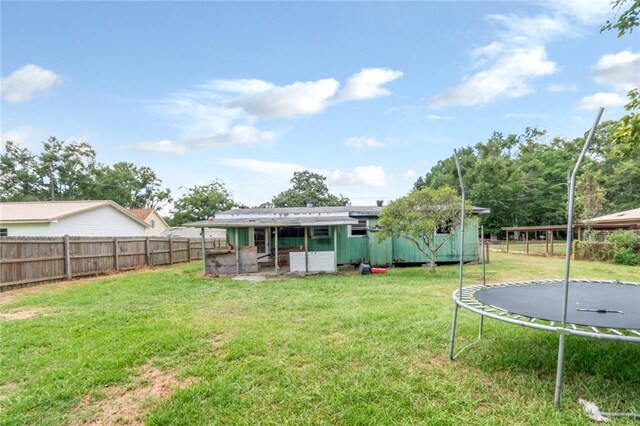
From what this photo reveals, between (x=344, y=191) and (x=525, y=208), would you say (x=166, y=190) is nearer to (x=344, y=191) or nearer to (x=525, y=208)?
(x=344, y=191)

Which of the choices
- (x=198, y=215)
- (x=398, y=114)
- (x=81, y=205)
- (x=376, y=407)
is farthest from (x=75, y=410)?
(x=198, y=215)

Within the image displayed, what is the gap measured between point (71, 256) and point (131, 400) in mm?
9675

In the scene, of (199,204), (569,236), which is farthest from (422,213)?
(199,204)

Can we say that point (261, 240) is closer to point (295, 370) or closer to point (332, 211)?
point (332, 211)

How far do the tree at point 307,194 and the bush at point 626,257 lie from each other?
31.4m

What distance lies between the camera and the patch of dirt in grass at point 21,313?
18.2ft

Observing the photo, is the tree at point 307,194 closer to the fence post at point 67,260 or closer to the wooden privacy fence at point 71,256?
the wooden privacy fence at point 71,256

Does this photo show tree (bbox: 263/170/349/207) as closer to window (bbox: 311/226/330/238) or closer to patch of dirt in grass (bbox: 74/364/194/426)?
window (bbox: 311/226/330/238)

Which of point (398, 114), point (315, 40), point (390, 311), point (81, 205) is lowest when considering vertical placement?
point (390, 311)

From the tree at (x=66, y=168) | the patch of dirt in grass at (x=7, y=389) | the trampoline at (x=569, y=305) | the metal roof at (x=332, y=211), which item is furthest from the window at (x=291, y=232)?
the tree at (x=66, y=168)

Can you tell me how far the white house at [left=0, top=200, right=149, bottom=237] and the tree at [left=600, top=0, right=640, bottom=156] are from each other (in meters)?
17.8

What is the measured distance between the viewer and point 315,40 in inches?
425

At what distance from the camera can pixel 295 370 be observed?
3.12 m

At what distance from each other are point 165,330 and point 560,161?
44786 millimetres
